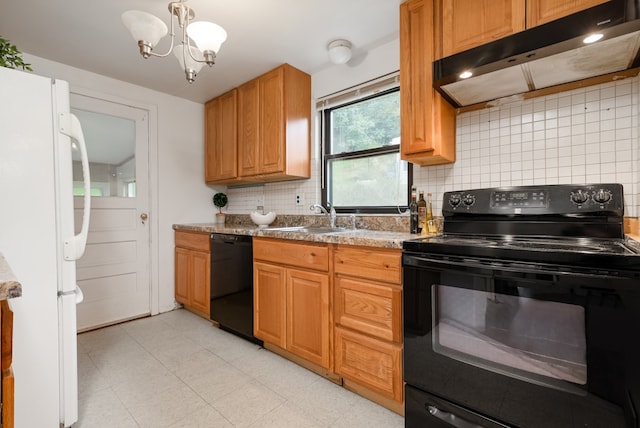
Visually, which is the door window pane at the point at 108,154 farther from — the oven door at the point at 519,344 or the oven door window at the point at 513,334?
the oven door window at the point at 513,334

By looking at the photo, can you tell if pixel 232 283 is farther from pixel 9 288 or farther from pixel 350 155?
pixel 9 288

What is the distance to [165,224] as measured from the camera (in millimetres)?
3174

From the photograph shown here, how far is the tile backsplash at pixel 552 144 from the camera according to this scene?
1.40 metres

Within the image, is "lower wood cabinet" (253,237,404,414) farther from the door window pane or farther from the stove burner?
the door window pane

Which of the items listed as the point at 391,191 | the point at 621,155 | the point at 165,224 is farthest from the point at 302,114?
the point at 621,155

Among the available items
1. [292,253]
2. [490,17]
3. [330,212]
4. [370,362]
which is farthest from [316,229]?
[490,17]

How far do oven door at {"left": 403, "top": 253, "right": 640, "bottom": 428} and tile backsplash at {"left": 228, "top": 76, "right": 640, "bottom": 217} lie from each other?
776 mm

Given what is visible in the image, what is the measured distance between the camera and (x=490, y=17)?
4.67ft

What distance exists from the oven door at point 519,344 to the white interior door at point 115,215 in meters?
2.74

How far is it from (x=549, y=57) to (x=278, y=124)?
6.10ft

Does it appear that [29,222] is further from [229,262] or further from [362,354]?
[362,354]

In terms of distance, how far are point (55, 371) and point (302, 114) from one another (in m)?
2.33

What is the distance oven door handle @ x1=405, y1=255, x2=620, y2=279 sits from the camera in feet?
3.15

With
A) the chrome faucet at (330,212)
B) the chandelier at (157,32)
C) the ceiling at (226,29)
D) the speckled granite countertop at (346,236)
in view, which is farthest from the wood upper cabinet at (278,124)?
the chandelier at (157,32)
